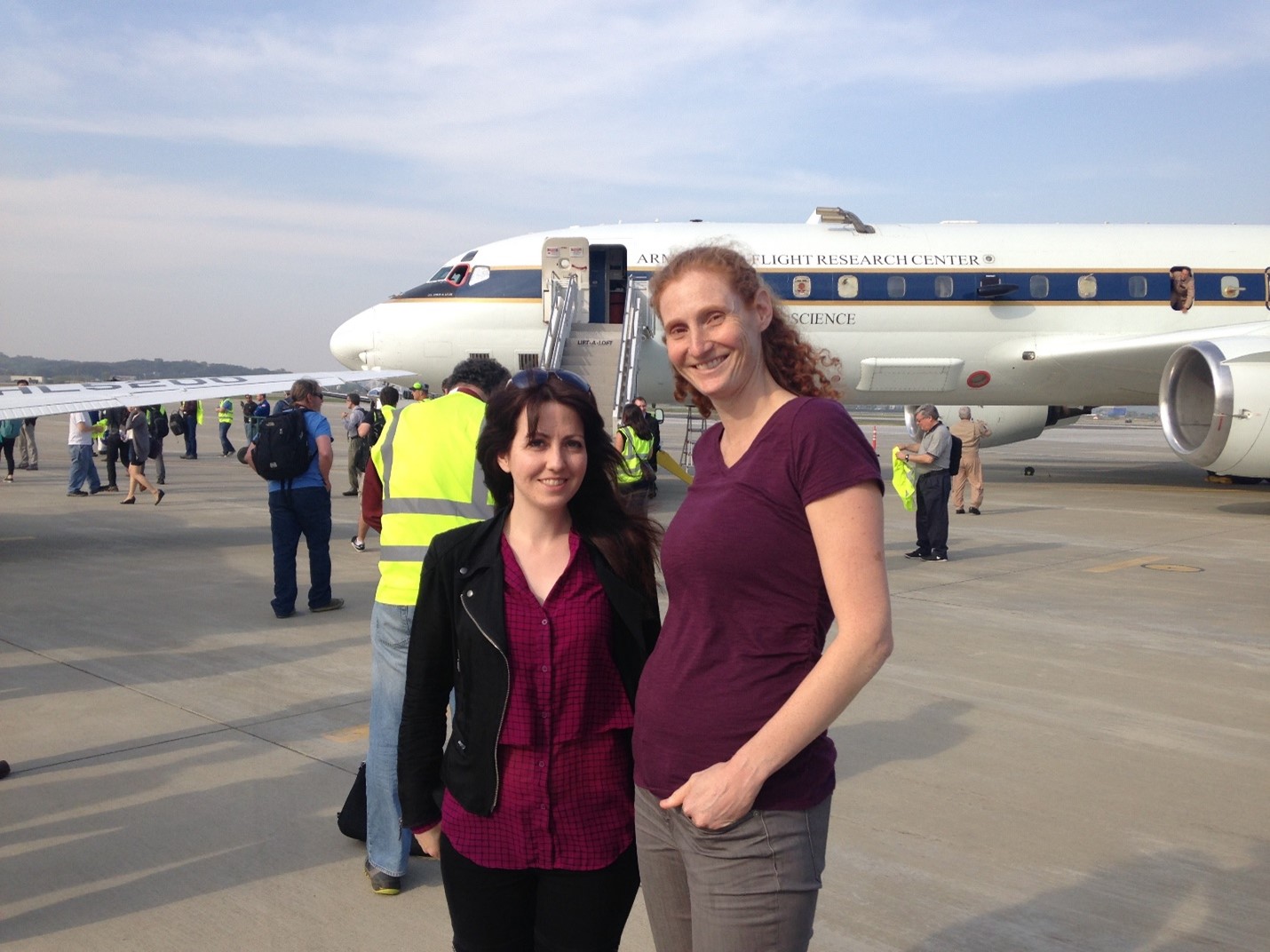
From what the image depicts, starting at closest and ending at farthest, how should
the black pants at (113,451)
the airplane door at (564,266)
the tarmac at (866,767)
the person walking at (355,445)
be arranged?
1. the tarmac at (866,767)
2. the person walking at (355,445)
3. the airplane door at (564,266)
4. the black pants at (113,451)

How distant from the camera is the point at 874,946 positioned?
11.0 ft

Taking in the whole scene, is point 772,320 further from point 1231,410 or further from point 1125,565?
point 1231,410

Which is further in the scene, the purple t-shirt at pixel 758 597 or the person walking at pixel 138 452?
the person walking at pixel 138 452

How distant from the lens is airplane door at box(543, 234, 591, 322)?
1653cm

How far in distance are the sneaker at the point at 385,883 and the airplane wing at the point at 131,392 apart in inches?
256

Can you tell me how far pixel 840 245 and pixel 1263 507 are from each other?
284 inches

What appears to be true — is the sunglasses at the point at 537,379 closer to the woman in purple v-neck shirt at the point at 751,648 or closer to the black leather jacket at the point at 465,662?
the black leather jacket at the point at 465,662

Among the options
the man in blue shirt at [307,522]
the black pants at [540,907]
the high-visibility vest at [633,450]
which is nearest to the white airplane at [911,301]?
the high-visibility vest at [633,450]

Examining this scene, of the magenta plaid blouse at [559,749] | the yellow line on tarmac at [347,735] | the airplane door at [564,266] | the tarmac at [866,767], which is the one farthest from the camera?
the airplane door at [564,266]

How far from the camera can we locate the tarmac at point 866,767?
352 centimetres

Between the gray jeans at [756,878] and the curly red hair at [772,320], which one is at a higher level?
the curly red hair at [772,320]

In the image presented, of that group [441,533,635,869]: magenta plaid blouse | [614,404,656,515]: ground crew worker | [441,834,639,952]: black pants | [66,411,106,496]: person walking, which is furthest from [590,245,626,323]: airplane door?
[441,834,639,952]: black pants

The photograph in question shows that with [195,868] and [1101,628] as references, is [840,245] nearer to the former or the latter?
[1101,628]

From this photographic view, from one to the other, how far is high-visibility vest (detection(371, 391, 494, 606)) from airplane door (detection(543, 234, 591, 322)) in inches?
508
